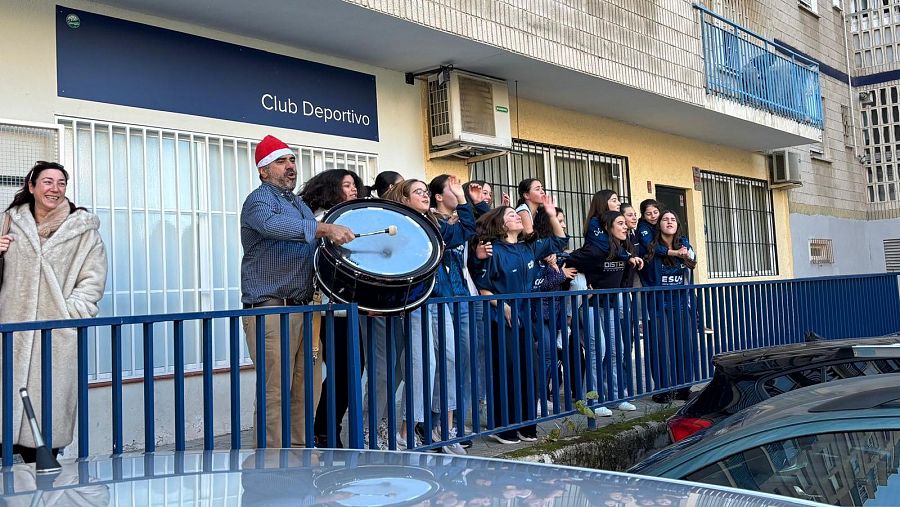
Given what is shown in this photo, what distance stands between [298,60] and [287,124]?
59 cm

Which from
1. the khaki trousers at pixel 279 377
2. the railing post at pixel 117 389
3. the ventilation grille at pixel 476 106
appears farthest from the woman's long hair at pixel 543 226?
the railing post at pixel 117 389

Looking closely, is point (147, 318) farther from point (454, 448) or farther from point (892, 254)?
point (892, 254)

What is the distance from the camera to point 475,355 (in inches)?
199

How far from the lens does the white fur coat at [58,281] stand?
14.7 feet

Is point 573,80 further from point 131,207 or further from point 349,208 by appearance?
point 349,208

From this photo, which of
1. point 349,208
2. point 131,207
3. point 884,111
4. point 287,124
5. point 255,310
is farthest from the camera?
point 884,111

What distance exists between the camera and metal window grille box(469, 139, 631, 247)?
9.68m

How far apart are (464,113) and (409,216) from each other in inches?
163

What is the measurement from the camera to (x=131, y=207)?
6.40 meters

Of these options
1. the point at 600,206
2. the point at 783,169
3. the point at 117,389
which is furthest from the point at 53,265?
the point at 783,169

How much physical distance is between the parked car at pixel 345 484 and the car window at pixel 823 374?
201 centimetres

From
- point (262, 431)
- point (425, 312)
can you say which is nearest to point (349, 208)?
point (425, 312)

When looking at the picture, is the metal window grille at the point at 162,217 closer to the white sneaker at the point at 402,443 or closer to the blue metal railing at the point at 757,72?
the white sneaker at the point at 402,443

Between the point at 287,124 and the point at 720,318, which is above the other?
the point at 287,124
